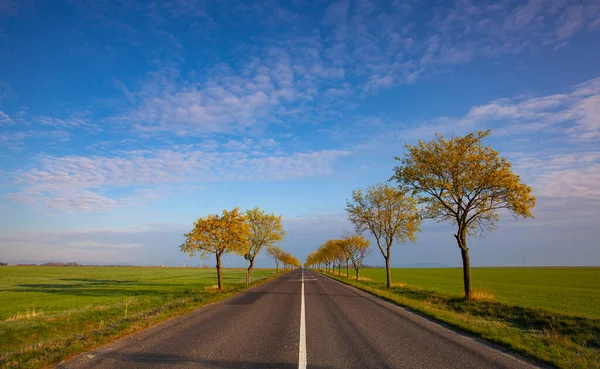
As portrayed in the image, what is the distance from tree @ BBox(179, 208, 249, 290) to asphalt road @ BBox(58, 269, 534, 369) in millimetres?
18390

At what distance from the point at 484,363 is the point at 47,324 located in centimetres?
1824

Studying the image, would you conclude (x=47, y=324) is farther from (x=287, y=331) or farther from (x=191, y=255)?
(x=191, y=255)

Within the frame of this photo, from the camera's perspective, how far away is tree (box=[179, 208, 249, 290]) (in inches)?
1211

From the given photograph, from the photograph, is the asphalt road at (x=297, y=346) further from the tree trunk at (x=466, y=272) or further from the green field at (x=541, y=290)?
the green field at (x=541, y=290)

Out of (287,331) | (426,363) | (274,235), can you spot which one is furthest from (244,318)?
(274,235)

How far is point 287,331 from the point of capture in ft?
35.5

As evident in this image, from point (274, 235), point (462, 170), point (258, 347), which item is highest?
point (462, 170)

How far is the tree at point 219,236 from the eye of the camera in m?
30.8

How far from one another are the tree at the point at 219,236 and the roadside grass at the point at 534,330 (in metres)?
17.3

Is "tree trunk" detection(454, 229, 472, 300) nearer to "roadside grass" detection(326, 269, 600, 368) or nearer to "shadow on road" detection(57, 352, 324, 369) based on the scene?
"roadside grass" detection(326, 269, 600, 368)

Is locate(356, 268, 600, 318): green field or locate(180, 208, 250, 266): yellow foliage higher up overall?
locate(180, 208, 250, 266): yellow foliage

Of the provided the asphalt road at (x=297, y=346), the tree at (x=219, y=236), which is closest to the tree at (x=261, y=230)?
the tree at (x=219, y=236)

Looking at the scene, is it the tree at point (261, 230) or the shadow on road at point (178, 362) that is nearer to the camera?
the shadow on road at point (178, 362)

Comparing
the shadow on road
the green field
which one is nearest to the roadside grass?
the green field
